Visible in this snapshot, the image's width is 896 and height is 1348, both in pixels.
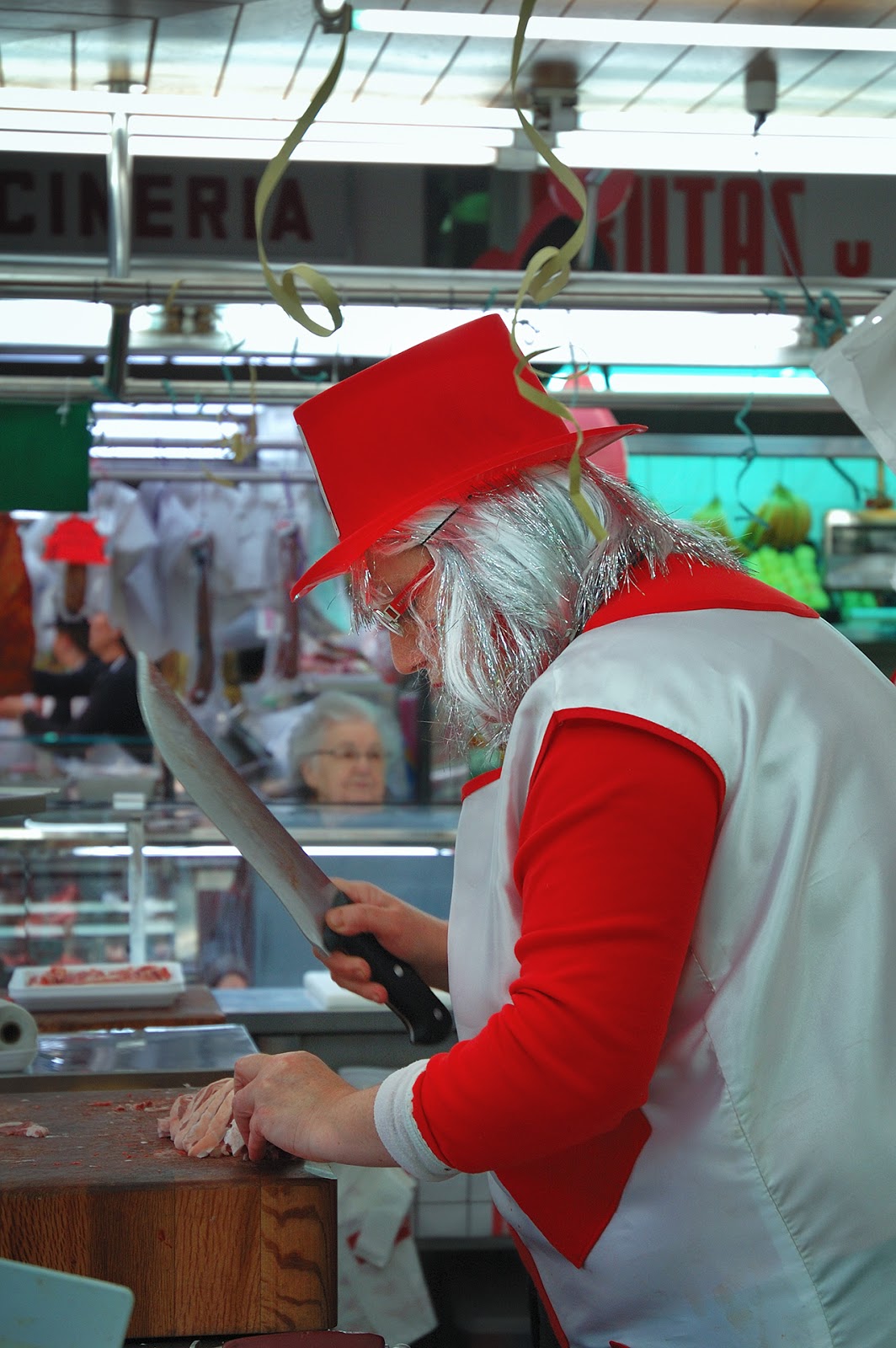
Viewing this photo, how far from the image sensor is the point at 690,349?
6527 millimetres

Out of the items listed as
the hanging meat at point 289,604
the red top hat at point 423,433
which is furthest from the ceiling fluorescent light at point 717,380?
the red top hat at point 423,433

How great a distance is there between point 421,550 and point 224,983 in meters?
2.65

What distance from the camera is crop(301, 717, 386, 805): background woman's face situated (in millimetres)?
6738

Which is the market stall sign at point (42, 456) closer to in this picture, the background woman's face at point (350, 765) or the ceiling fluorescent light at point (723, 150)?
the ceiling fluorescent light at point (723, 150)

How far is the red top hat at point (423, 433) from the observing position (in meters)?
1.54

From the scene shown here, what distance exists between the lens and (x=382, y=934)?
6.17 feet

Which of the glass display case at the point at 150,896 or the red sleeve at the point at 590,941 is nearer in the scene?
the red sleeve at the point at 590,941

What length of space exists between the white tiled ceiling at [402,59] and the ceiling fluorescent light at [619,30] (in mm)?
529

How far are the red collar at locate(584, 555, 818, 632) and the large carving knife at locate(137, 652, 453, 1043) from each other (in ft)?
1.71

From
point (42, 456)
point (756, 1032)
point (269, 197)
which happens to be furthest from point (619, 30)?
point (756, 1032)

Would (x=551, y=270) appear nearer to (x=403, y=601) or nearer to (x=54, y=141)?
(x=403, y=601)

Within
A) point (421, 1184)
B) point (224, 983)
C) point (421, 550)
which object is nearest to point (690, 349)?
point (224, 983)

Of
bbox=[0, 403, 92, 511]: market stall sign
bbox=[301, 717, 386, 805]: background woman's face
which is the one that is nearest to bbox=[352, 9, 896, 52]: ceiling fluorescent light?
bbox=[0, 403, 92, 511]: market stall sign

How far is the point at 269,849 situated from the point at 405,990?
0.25 m
